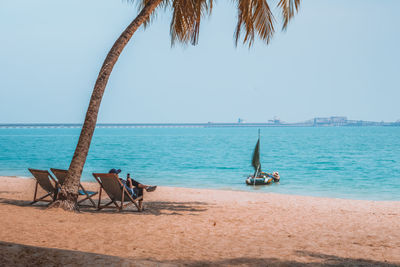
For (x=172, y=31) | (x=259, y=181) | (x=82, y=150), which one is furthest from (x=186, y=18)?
(x=259, y=181)

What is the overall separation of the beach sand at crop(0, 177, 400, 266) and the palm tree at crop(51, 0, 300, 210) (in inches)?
21.5

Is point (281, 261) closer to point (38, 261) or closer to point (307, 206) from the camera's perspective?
point (38, 261)

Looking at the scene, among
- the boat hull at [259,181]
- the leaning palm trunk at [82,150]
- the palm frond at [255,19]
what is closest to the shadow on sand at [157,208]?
the leaning palm trunk at [82,150]

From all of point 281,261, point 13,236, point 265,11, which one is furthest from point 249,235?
point 265,11

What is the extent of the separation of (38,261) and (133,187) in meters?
4.71

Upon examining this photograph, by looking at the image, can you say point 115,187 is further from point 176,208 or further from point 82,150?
point 176,208

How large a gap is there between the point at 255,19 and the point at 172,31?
1951mm

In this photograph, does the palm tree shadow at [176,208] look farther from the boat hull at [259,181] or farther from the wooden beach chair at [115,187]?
the boat hull at [259,181]

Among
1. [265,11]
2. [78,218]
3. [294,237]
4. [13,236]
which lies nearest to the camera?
[13,236]

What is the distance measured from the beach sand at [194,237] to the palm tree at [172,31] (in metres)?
0.55

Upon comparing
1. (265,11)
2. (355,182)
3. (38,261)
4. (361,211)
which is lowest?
(355,182)

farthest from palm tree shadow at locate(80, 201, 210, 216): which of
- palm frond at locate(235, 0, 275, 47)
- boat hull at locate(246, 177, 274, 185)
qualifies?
boat hull at locate(246, 177, 274, 185)

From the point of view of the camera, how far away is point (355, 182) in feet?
79.7

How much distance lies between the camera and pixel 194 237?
5715mm
